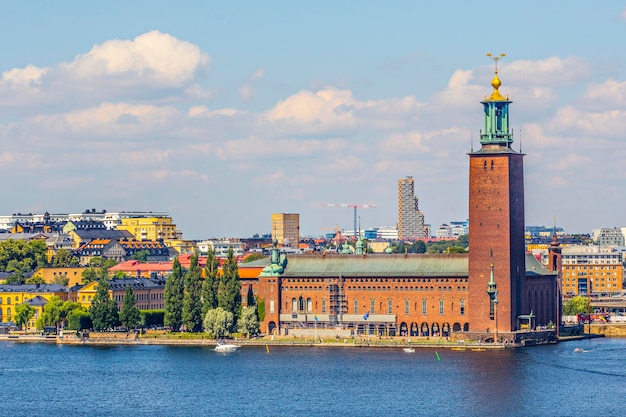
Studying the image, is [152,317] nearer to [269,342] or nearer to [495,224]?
[269,342]

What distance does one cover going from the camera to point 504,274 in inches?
4862

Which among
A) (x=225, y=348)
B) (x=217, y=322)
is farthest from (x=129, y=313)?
(x=225, y=348)

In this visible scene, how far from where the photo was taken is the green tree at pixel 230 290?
130625 millimetres

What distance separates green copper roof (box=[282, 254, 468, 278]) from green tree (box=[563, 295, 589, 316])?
2378cm

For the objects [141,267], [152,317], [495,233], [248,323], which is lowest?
[248,323]

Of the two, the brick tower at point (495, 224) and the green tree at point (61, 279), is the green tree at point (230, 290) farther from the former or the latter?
the green tree at point (61, 279)

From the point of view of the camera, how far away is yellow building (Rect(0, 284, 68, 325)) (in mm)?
154125

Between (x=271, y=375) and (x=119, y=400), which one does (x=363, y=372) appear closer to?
(x=271, y=375)

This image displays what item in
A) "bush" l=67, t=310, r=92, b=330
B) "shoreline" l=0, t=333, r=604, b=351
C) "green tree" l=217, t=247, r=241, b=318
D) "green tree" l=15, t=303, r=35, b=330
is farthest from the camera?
"green tree" l=15, t=303, r=35, b=330

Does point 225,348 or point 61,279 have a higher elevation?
point 61,279

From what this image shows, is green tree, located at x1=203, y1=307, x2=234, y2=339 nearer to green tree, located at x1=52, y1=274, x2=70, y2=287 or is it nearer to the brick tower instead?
the brick tower

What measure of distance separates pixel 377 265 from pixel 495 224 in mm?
12050

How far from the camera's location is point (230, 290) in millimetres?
130875

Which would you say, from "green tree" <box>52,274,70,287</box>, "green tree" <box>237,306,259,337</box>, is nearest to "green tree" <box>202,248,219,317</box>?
"green tree" <box>237,306,259,337</box>
